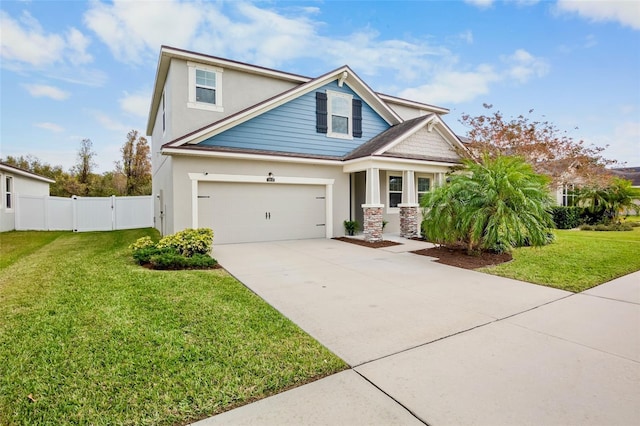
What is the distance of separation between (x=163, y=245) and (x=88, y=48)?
1117 cm

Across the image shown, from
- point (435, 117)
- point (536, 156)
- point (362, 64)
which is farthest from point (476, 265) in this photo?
Answer: point (362, 64)

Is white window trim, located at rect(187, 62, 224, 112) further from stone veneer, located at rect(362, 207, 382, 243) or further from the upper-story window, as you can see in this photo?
stone veneer, located at rect(362, 207, 382, 243)

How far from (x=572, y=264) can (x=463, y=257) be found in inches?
98.0

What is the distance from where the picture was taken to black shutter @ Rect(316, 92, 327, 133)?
42.5 feet

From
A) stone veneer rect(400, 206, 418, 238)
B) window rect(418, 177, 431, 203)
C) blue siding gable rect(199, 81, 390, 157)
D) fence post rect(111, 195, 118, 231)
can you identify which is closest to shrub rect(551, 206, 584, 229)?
window rect(418, 177, 431, 203)

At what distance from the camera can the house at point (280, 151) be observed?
10656 millimetres

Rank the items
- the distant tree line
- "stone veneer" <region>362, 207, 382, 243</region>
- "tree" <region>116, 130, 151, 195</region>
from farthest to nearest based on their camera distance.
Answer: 1. "tree" <region>116, 130, 151, 195</region>
2. the distant tree line
3. "stone veneer" <region>362, 207, 382, 243</region>

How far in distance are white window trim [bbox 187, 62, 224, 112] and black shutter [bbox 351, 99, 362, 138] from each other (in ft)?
18.1

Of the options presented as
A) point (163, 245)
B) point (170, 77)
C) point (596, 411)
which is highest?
point (170, 77)

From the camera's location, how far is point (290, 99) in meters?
12.3

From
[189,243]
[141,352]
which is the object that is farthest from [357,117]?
[141,352]

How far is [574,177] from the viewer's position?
15.7 m

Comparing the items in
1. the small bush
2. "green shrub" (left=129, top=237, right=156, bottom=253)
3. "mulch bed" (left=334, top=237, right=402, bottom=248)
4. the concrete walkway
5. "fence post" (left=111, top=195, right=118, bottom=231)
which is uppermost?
"fence post" (left=111, top=195, right=118, bottom=231)

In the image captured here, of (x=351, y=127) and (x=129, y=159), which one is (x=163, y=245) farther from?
(x=129, y=159)
